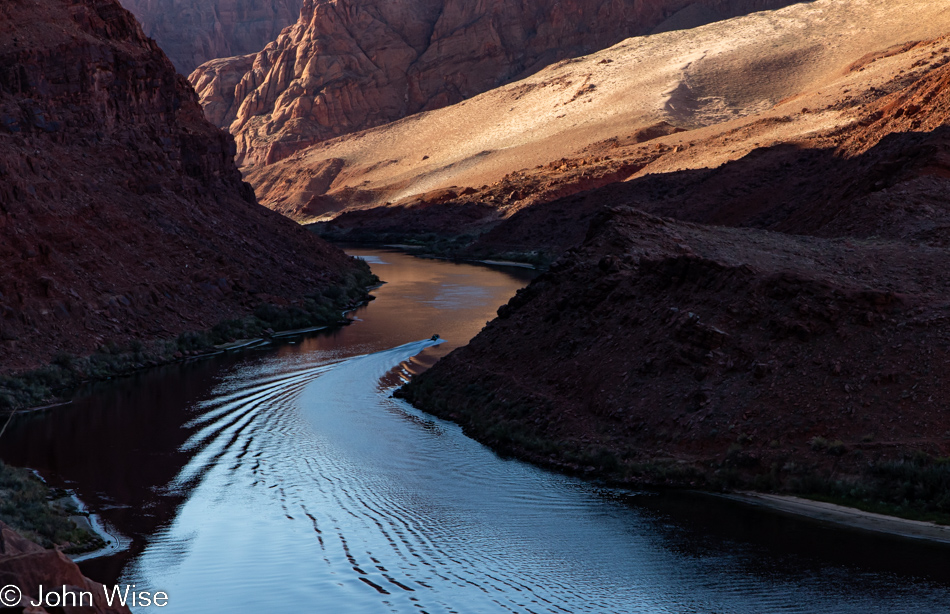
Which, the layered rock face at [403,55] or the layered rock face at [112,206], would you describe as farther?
the layered rock face at [403,55]

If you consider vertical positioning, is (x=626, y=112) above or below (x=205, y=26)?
below

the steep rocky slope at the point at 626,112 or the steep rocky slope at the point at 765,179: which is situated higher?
the steep rocky slope at the point at 626,112

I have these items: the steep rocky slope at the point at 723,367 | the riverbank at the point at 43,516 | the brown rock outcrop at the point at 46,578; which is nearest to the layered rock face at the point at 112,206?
the riverbank at the point at 43,516

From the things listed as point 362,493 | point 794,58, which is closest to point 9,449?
point 362,493

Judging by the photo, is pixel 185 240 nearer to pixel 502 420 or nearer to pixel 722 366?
pixel 502 420

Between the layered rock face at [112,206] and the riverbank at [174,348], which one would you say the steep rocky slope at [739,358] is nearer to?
the riverbank at [174,348]

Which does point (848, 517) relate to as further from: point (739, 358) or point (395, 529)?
point (395, 529)

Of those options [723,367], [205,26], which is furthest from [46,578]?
[205,26]
